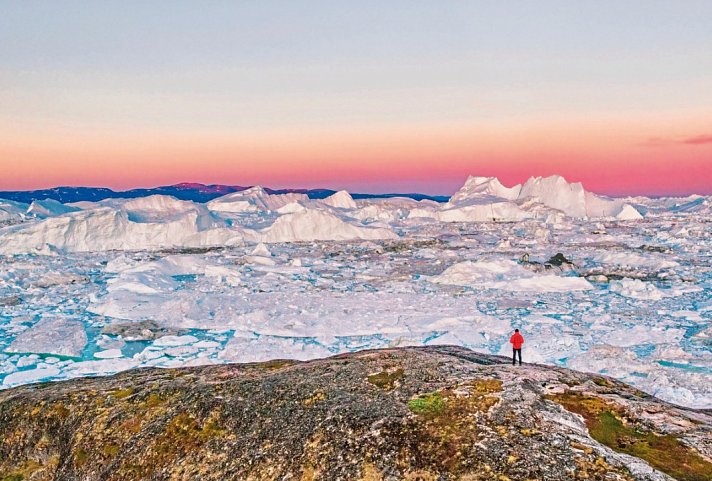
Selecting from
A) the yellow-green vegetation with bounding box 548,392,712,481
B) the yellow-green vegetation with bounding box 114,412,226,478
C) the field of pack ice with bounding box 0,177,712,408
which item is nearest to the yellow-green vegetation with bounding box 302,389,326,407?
the yellow-green vegetation with bounding box 114,412,226,478

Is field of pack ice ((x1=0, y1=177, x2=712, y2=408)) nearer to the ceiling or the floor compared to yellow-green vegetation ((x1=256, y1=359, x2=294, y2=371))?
nearer to the floor

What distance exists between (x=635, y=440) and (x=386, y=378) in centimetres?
312

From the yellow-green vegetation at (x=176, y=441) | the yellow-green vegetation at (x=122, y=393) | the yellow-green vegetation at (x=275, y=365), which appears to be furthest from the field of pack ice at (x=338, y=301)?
the yellow-green vegetation at (x=176, y=441)

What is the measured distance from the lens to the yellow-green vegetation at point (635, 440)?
5285mm

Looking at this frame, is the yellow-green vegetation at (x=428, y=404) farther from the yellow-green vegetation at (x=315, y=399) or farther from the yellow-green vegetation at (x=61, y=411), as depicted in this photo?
the yellow-green vegetation at (x=61, y=411)

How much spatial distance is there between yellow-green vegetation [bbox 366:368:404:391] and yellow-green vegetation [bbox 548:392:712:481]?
2.03 meters

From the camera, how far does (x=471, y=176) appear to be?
6890 inches

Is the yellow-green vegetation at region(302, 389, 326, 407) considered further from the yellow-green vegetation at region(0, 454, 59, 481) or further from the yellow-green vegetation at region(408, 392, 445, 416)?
the yellow-green vegetation at region(0, 454, 59, 481)

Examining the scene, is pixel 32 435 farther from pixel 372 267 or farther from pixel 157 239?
pixel 157 239

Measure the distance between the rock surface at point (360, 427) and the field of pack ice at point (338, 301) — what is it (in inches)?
492

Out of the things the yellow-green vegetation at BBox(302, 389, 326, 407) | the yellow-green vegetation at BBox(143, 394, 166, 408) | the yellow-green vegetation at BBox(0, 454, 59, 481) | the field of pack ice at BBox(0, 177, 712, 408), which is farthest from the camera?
the field of pack ice at BBox(0, 177, 712, 408)

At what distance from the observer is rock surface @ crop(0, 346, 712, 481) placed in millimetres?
5438

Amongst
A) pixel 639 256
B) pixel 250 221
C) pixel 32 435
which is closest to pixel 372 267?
pixel 639 256

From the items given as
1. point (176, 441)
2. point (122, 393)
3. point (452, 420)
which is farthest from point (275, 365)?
point (452, 420)
